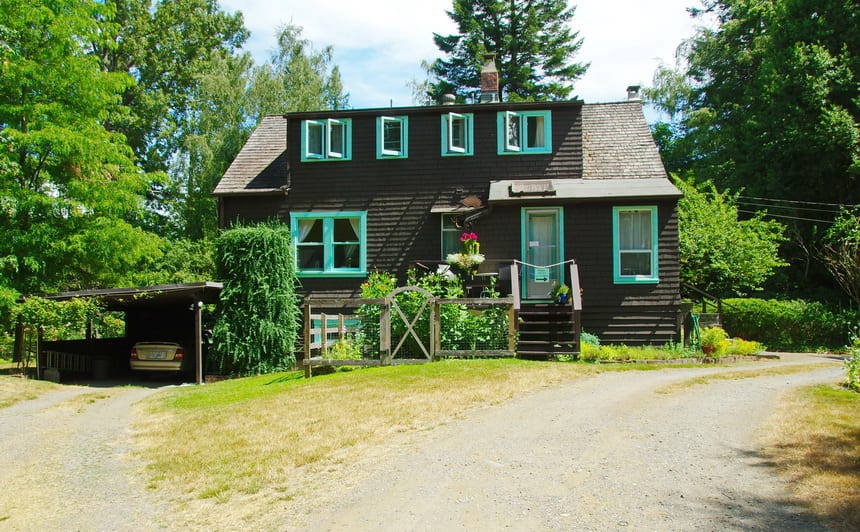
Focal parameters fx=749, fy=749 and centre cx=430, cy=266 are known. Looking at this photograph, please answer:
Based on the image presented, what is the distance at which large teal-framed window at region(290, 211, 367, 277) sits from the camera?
71.3 ft

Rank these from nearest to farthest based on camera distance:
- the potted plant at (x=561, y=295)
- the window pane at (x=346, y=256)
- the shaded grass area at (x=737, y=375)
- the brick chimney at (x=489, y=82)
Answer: the shaded grass area at (x=737, y=375), the potted plant at (x=561, y=295), the window pane at (x=346, y=256), the brick chimney at (x=489, y=82)

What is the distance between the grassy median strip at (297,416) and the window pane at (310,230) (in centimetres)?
663

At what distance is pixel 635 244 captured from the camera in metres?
19.8

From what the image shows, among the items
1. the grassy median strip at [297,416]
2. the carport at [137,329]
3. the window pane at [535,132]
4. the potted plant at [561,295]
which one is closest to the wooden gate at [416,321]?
the grassy median strip at [297,416]

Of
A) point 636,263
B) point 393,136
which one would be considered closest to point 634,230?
point 636,263

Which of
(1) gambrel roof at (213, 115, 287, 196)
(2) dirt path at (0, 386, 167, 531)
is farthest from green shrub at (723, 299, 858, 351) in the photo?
(2) dirt path at (0, 386, 167, 531)

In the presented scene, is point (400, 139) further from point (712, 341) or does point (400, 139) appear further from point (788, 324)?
point (788, 324)

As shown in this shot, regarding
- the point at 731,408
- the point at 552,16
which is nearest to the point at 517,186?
the point at 731,408

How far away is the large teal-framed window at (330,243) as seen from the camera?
71.3 feet

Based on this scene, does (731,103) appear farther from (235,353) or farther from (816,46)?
(235,353)

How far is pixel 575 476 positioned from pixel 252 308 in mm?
11890

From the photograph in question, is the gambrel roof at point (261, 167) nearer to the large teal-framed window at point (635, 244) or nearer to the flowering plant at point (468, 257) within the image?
the flowering plant at point (468, 257)

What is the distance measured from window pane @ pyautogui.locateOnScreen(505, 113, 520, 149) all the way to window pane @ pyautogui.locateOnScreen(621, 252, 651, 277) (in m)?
4.52

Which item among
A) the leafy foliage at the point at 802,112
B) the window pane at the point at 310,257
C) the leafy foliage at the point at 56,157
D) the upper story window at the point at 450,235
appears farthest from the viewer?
the leafy foliage at the point at 802,112
